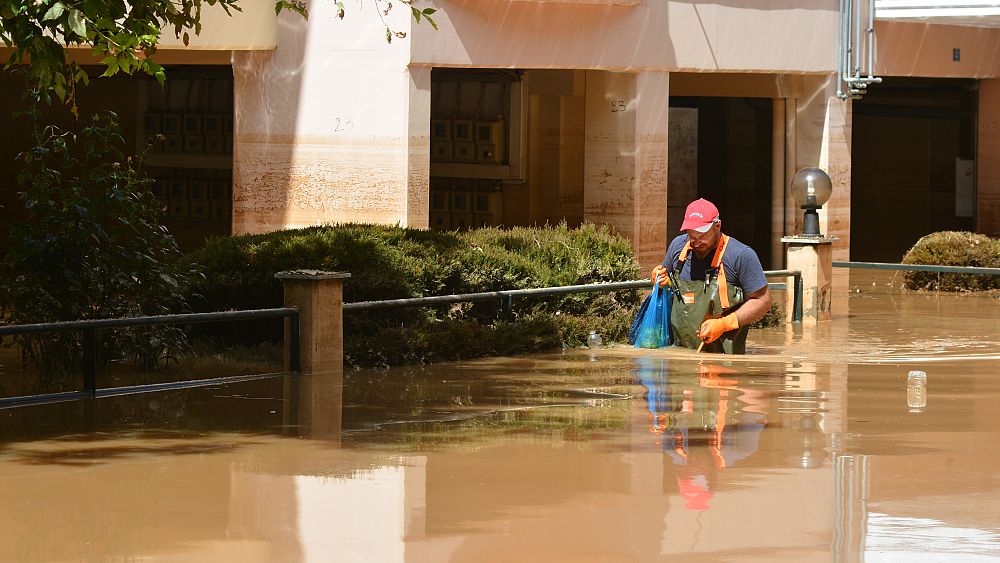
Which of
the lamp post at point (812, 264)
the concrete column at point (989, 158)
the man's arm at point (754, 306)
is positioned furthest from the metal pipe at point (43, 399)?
the concrete column at point (989, 158)

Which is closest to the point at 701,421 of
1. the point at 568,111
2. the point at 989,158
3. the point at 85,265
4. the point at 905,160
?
the point at 85,265

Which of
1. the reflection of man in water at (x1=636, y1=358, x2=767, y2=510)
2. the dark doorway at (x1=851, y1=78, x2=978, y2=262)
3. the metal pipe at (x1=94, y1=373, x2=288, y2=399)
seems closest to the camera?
the reflection of man in water at (x1=636, y1=358, x2=767, y2=510)

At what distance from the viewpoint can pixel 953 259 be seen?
21.8 m

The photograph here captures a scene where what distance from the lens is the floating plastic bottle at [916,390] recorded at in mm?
10406

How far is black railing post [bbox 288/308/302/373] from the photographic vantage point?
1162 cm

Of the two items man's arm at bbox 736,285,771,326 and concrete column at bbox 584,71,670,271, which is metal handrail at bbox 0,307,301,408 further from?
concrete column at bbox 584,71,670,271

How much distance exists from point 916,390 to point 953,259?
11.3 metres

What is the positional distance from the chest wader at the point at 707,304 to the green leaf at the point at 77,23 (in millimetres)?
5497

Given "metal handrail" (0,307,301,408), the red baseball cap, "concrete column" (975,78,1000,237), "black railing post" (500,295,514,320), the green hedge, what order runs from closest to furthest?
"metal handrail" (0,307,301,408), the red baseball cap, the green hedge, "black railing post" (500,295,514,320), "concrete column" (975,78,1000,237)

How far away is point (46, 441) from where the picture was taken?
894 centimetres

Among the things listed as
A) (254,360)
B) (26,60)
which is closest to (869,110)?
(26,60)

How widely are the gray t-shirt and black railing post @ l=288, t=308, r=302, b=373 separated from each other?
3.16 m

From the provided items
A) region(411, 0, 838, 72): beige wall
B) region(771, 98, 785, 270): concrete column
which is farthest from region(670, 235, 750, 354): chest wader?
region(771, 98, 785, 270): concrete column

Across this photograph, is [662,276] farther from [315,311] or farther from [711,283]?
[315,311]
